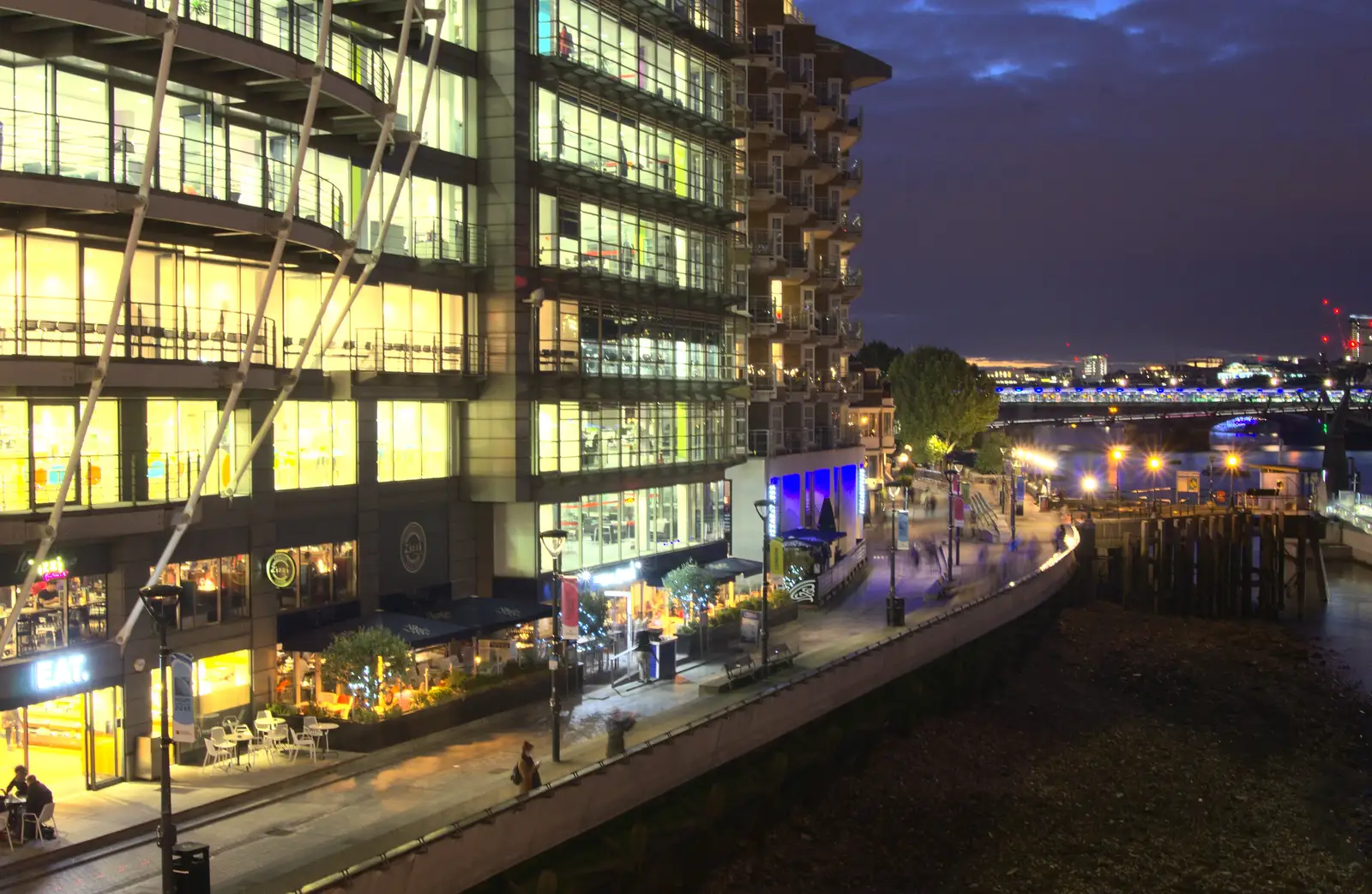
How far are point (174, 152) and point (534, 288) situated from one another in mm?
13226

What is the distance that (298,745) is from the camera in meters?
28.3

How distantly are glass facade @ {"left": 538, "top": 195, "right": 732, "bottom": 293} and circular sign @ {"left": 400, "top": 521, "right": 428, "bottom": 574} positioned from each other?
8.88 metres

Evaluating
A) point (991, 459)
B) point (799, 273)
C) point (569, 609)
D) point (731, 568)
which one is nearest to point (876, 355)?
point (991, 459)

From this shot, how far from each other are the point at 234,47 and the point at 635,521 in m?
23.4

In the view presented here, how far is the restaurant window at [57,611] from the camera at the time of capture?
25234 mm

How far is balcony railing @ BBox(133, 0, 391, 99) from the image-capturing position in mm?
27938

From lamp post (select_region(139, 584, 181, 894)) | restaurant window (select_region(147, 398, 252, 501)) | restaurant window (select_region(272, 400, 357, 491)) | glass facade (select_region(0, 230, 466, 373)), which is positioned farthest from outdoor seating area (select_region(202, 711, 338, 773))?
lamp post (select_region(139, 584, 181, 894))

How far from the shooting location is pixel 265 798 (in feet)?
84.2

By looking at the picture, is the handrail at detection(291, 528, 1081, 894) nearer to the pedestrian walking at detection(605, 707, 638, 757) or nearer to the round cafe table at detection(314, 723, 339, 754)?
the pedestrian walking at detection(605, 707, 638, 757)

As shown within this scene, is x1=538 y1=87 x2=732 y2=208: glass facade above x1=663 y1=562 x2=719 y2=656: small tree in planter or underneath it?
above

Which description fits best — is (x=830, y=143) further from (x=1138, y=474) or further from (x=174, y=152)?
(x=1138, y=474)

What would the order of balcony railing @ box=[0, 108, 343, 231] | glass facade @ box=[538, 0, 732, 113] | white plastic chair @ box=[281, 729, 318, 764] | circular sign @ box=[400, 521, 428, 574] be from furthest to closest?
glass facade @ box=[538, 0, 732, 113], circular sign @ box=[400, 521, 428, 574], white plastic chair @ box=[281, 729, 318, 764], balcony railing @ box=[0, 108, 343, 231]

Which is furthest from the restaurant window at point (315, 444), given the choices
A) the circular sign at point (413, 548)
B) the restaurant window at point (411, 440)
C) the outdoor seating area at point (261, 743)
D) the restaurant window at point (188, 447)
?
the outdoor seating area at point (261, 743)

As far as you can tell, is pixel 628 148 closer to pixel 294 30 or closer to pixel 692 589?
pixel 692 589
